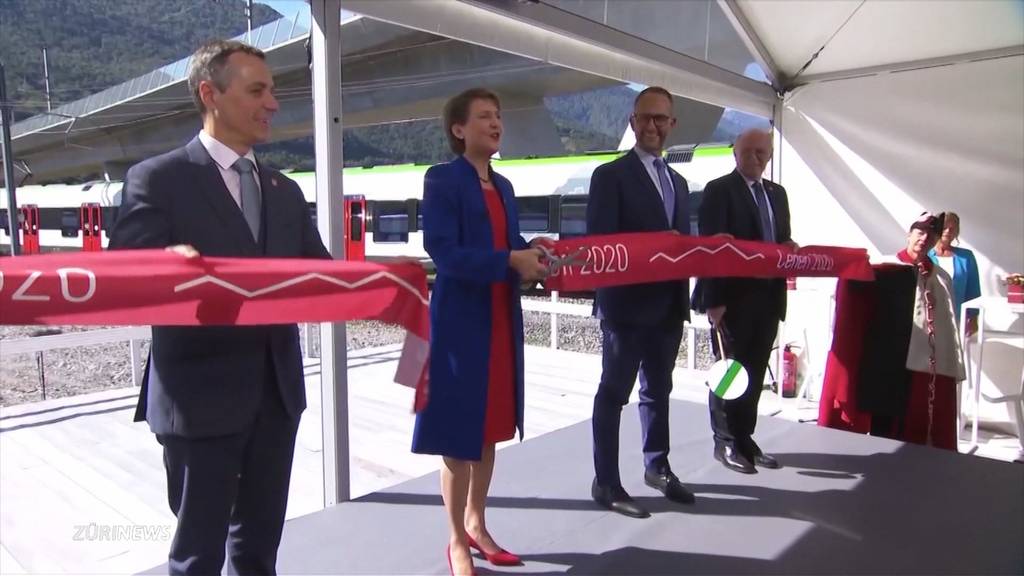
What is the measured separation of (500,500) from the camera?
9.98 ft

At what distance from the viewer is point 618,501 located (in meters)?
2.87

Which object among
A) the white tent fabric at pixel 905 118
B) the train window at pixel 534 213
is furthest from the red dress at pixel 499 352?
the train window at pixel 534 213

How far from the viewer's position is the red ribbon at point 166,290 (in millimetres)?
1368

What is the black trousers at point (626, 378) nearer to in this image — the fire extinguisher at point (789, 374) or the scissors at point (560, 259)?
the scissors at point (560, 259)

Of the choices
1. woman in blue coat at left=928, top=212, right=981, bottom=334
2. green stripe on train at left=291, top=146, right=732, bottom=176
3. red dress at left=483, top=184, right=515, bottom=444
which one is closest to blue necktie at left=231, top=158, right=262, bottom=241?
red dress at left=483, top=184, right=515, bottom=444

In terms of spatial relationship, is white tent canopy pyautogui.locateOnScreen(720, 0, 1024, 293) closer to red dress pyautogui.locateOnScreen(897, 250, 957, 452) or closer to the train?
red dress pyautogui.locateOnScreen(897, 250, 957, 452)

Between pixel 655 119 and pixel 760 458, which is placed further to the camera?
pixel 760 458

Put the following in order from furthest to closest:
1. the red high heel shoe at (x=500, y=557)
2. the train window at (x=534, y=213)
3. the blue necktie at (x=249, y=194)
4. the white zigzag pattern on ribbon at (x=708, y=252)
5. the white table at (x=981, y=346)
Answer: the train window at (x=534, y=213) < the white table at (x=981, y=346) < the white zigzag pattern on ribbon at (x=708, y=252) < the red high heel shoe at (x=500, y=557) < the blue necktie at (x=249, y=194)

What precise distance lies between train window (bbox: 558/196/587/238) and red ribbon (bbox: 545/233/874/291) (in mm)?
6644

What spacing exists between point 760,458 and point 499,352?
6.53ft

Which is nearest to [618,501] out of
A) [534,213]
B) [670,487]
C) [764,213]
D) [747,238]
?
[670,487]

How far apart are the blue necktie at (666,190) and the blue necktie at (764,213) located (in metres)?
0.64

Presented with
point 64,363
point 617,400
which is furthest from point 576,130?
point 617,400

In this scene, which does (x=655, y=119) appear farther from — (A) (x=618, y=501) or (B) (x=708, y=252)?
(A) (x=618, y=501)
